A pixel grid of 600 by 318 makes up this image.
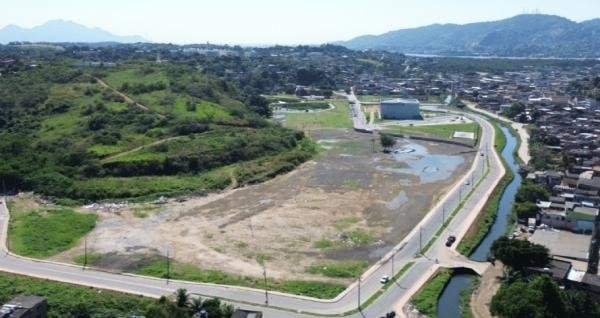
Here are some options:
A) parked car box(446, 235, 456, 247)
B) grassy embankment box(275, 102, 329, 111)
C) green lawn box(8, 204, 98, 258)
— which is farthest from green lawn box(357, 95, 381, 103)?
parked car box(446, 235, 456, 247)

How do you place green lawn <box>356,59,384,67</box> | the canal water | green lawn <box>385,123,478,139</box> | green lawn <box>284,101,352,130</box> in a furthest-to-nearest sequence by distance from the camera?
green lawn <box>356,59,384,67</box>
green lawn <box>284,101,352,130</box>
green lawn <box>385,123,478,139</box>
the canal water

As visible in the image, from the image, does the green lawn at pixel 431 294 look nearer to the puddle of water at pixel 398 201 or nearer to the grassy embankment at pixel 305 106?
the puddle of water at pixel 398 201

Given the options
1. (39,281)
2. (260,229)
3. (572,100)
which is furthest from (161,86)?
(572,100)

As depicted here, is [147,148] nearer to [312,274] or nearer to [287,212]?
[287,212]

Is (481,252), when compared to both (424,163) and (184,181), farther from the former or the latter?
(184,181)

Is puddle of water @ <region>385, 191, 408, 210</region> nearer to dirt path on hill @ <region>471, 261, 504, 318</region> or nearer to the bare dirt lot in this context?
the bare dirt lot

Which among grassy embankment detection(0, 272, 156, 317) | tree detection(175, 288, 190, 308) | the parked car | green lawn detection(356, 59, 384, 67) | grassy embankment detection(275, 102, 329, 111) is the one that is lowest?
grassy embankment detection(275, 102, 329, 111)

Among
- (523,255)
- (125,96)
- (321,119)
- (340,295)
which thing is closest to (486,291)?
(523,255)
